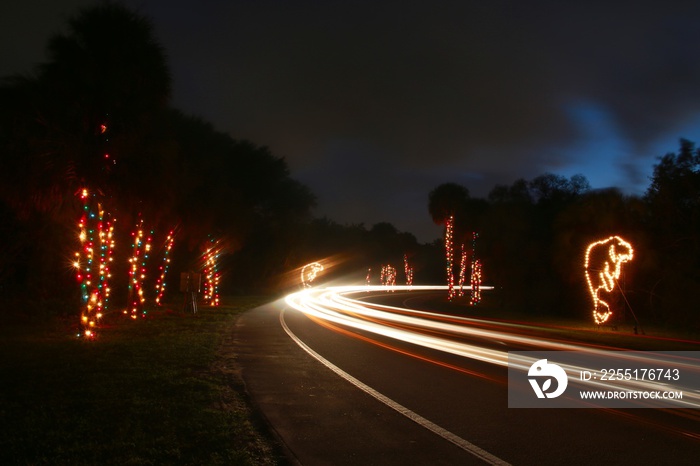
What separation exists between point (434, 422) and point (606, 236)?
78.3ft

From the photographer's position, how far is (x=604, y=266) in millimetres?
25859

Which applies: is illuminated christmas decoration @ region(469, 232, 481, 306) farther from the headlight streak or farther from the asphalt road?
the asphalt road

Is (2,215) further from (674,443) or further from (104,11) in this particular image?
(674,443)

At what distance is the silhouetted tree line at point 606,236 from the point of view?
27.3 metres

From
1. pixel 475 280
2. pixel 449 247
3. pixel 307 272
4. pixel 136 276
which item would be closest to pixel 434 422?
pixel 136 276

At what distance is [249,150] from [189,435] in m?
41.5

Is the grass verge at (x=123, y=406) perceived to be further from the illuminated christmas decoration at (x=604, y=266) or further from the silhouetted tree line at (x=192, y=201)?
the illuminated christmas decoration at (x=604, y=266)

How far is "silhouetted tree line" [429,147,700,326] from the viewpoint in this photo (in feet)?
89.6

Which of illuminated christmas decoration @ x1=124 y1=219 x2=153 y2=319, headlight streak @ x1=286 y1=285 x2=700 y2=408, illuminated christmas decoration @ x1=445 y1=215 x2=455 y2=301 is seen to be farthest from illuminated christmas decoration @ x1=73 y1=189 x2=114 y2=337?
illuminated christmas decoration @ x1=445 y1=215 x2=455 y2=301

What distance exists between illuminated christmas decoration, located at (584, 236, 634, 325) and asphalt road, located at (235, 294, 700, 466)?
1429 cm

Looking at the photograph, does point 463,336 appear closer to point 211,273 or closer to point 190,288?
point 190,288

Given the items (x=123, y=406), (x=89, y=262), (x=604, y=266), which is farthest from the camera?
(x=604, y=266)

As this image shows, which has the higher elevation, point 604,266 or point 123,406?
point 604,266

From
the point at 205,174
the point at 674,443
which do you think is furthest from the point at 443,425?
the point at 205,174
